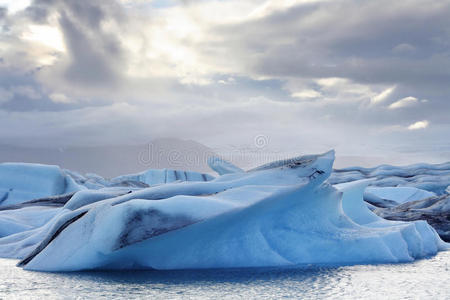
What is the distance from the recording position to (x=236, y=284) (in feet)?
15.5

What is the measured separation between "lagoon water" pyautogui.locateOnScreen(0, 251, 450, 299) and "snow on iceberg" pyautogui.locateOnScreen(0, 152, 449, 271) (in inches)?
9.4

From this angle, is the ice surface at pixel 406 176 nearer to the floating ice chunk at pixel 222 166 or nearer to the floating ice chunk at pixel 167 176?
the floating ice chunk at pixel 167 176

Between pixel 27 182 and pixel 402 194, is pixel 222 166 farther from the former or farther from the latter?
pixel 402 194

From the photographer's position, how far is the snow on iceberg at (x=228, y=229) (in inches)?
205

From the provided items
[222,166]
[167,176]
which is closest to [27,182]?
[222,166]

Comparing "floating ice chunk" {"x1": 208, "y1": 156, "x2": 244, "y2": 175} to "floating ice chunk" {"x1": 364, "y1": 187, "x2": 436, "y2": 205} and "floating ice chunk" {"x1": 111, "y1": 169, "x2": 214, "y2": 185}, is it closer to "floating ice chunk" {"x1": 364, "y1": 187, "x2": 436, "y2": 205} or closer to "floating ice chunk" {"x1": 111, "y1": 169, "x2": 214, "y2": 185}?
"floating ice chunk" {"x1": 364, "y1": 187, "x2": 436, "y2": 205}

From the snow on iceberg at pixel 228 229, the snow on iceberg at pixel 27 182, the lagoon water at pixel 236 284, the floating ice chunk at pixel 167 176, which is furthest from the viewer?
the floating ice chunk at pixel 167 176

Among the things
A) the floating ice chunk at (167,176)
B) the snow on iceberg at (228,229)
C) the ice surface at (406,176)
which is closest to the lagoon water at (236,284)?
the snow on iceberg at (228,229)

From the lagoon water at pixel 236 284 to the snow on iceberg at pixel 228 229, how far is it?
0.24 metres

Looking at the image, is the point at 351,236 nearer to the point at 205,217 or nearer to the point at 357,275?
the point at 357,275

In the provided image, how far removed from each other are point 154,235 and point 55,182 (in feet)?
42.9

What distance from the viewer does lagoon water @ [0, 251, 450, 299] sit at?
4.31 metres

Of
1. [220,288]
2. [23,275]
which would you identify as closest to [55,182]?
[23,275]

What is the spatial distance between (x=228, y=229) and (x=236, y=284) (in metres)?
0.99
